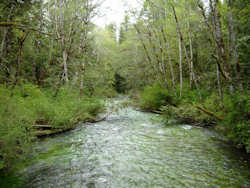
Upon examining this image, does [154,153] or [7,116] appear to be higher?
[7,116]

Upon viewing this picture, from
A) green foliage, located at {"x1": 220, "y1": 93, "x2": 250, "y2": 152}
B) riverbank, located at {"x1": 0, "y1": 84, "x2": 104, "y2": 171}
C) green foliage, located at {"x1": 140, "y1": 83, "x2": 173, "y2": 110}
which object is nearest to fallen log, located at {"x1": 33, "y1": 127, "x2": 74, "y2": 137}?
riverbank, located at {"x1": 0, "y1": 84, "x2": 104, "y2": 171}

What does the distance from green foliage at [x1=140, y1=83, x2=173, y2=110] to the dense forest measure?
74 mm

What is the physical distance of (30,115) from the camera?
6.55 meters

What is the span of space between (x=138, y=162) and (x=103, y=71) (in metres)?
11.7

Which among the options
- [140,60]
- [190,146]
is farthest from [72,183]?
[140,60]

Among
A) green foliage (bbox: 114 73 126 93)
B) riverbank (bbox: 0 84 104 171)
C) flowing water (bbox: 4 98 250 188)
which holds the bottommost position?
flowing water (bbox: 4 98 250 188)

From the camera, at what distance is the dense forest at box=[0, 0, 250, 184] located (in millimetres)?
5445

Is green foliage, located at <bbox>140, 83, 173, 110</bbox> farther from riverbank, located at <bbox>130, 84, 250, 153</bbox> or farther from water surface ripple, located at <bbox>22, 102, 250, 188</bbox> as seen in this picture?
water surface ripple, located at <bbox>22, 102, 250, 188</bbox>

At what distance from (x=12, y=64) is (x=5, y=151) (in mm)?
9232

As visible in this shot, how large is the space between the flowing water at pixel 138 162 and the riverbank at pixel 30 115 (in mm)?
618

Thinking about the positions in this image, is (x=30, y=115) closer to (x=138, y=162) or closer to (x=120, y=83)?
(x=138, y=162)

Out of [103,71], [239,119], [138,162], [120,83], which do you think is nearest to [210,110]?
[239,119]

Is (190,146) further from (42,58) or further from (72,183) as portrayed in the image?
(42,58)

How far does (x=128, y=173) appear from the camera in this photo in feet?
15.1
